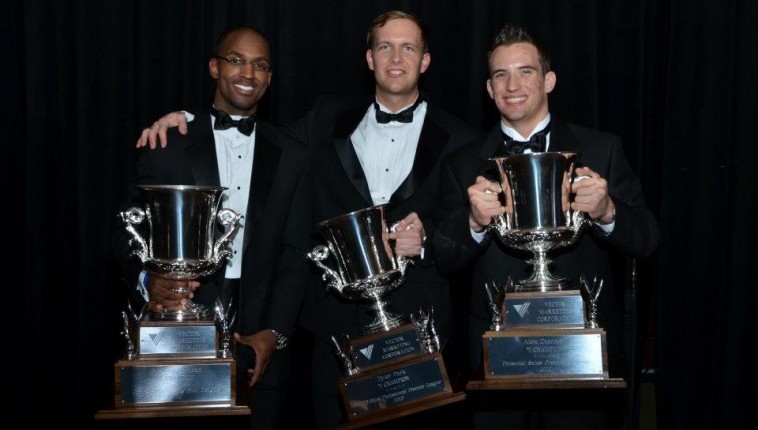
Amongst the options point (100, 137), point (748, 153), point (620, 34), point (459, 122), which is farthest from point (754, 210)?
point (100, 137)

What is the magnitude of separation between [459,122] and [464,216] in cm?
68

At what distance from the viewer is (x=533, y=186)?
133 inches

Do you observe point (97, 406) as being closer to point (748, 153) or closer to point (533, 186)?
point (533, 186)

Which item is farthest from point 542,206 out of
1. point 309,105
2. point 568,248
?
point 309,105

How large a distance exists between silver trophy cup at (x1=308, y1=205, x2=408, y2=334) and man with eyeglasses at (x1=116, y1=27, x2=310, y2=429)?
1.14 feet

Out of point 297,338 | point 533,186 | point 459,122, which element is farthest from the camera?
point 297,338

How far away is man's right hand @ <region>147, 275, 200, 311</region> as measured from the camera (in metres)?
3.44

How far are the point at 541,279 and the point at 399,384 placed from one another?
0.52m

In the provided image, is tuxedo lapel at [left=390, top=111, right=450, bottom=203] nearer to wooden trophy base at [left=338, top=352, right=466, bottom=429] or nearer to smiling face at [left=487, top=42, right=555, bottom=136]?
smiling face at [left=487, top=42, right=555, bottom=136]

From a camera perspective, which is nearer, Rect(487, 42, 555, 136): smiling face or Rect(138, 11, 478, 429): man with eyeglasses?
Rect(487, 42, 555, 136): smiling face

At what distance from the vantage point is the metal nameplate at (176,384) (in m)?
3.26

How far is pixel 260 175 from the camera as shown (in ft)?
12.9

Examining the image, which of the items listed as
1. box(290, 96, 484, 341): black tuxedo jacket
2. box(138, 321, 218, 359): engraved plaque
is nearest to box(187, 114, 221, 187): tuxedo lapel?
→ box(290, 96, 484, 341): black tuxedo jacket

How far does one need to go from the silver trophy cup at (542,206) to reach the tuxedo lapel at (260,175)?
0.92m
